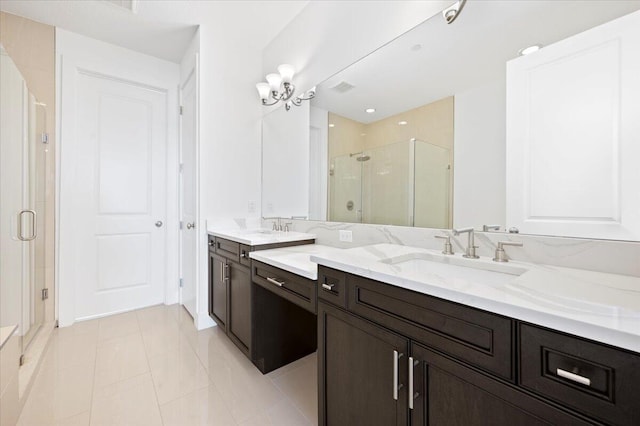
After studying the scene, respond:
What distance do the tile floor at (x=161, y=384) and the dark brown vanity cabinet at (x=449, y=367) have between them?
55cm

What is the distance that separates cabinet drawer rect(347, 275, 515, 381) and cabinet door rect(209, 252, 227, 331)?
1461 millimetres

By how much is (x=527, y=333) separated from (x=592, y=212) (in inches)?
26.0

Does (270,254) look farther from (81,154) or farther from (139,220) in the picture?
(81,154)

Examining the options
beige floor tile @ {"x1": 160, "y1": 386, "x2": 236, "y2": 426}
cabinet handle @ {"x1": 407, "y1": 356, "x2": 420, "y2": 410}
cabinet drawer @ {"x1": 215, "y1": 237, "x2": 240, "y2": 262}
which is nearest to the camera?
cabinet handle @ {"x1": 407, "y1": 356, "x2": 420, "y2": 410}

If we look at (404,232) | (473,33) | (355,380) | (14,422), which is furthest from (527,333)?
(14,422)

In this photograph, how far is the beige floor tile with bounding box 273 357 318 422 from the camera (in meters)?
1.47

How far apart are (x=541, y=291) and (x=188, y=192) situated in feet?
9.48

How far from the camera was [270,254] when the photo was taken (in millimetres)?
1701

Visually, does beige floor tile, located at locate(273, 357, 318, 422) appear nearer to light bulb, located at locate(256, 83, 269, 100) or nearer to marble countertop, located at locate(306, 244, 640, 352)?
marble countertop, located at locate(306, 244, 640, 352)

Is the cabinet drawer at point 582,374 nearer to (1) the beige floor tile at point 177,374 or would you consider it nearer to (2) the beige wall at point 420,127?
(2) the beige wall at point 420,127

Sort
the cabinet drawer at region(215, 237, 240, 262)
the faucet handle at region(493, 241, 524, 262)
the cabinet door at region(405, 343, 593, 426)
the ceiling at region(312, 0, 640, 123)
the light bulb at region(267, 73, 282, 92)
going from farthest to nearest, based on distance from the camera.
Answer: the light bulb at region(267, 73, 282, 92)
the cabinet drawer at region(215, 237, 240, 262)
the faucet handle at region(493, 241, 524, 262)
the ceiling at region(312, 0, 640, 123)
the cabinet door at region(405, 343, 593, 426)

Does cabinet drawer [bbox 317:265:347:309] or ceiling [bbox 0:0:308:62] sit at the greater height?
ceiling [bbox 0:0:308:62]

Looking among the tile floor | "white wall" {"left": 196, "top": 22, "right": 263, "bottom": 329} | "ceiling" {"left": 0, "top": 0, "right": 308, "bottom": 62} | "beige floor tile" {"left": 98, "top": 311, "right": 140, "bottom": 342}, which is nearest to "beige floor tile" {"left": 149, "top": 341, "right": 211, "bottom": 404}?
the tile floor

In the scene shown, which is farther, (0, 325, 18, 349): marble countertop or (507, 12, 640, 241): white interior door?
(0, 325, 18, 349): marble countertop
